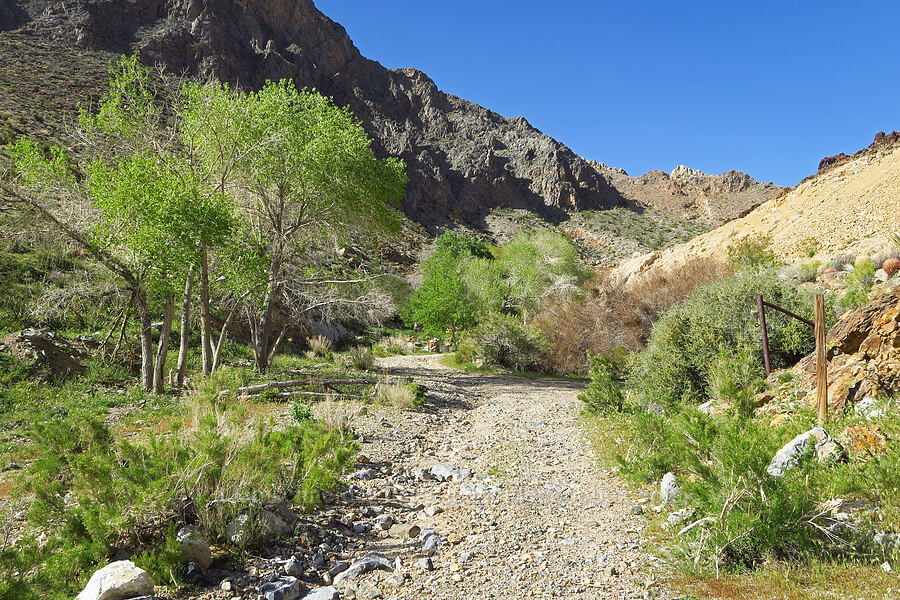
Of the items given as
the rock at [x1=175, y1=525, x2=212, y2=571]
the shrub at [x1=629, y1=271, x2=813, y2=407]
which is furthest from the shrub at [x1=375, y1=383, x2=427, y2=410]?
the rock at [x1=175, y1=525, x2=212, y2=571]

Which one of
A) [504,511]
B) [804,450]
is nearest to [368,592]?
[504,511]

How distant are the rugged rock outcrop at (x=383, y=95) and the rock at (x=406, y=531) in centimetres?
8905

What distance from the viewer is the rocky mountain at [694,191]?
125875mm

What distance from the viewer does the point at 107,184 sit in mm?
9031

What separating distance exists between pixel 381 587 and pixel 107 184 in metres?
9.53

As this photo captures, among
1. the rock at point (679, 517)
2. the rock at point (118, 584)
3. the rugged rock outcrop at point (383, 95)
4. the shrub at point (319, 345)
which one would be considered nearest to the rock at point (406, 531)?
the rock at point (118, 584)

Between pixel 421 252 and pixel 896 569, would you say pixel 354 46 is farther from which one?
pixel 896 569

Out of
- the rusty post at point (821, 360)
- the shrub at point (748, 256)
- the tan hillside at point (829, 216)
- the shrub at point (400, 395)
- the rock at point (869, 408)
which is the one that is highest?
the tan hillside at point (829, 216)

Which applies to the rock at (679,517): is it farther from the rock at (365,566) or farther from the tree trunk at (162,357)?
the tree trunk at (162,357)

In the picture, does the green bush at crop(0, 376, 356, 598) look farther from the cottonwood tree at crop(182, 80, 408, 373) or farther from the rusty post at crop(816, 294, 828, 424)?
the cottonwood tree at crop(182, 80, 408, 373)

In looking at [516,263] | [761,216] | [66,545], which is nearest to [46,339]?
[66,545]

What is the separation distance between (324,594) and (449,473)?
2.91 m

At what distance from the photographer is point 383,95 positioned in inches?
4759

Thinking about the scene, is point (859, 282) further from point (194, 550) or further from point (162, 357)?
point (162, 357)
